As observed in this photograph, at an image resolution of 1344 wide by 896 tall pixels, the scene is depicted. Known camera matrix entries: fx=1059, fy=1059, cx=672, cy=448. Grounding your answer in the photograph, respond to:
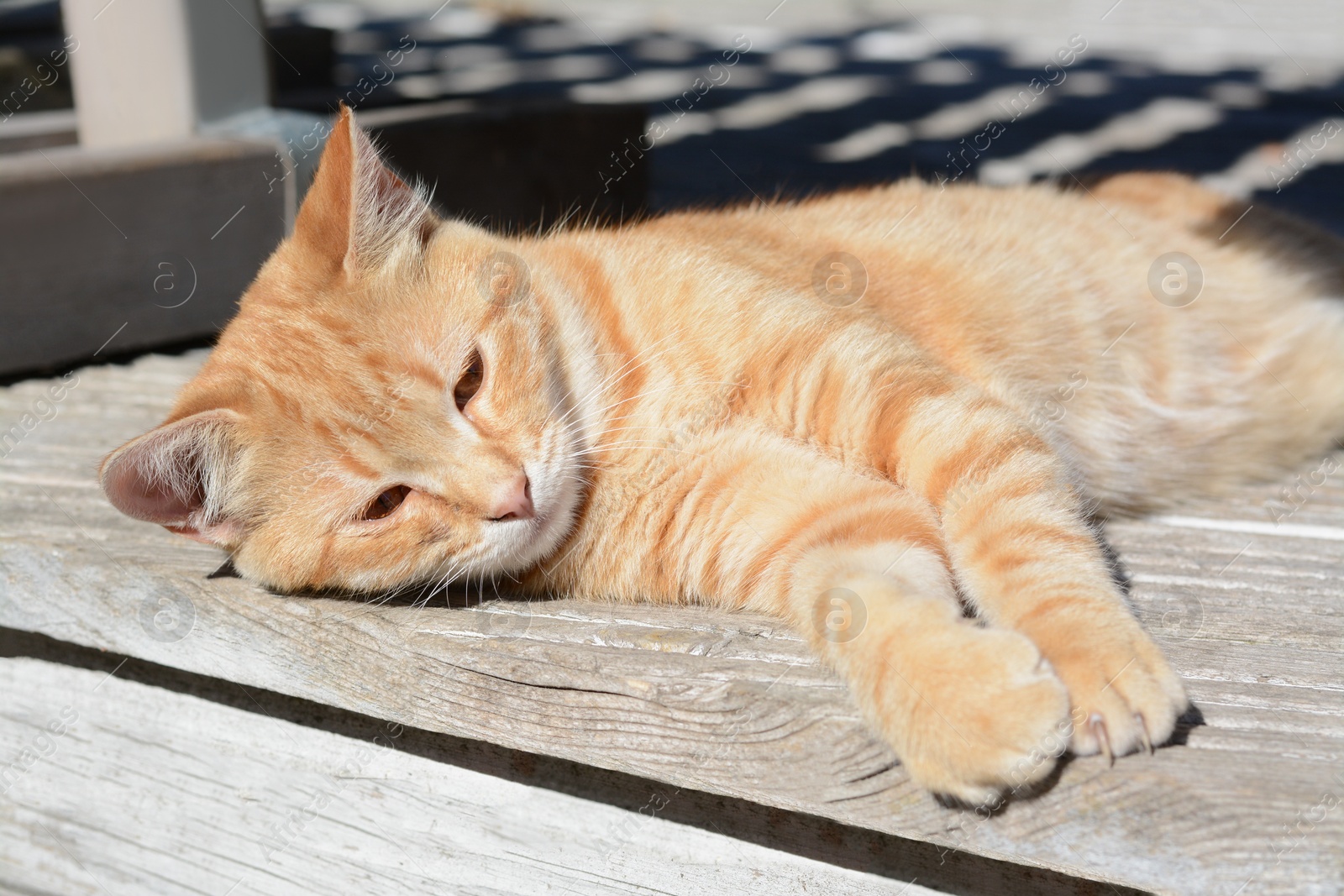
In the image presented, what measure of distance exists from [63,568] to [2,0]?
356 inches

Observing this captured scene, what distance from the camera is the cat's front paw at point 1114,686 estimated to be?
132 centimetres

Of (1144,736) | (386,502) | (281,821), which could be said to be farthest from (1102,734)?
(281,821)

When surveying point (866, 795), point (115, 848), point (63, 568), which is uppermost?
point (866, 795)

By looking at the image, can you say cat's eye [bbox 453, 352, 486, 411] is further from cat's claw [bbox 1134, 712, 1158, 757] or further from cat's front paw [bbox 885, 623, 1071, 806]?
cat's claw [bbox 1134, 712, 1158, 757]

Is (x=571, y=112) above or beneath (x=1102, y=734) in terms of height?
above

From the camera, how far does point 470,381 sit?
192cm

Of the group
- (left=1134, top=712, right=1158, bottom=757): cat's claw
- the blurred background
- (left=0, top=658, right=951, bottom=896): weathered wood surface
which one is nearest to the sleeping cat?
(left=1134, top=712, right=1158, bottom=757): cat's claw

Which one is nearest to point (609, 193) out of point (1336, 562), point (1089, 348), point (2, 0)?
point (1089, 348)

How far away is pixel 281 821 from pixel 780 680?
3.37 feet

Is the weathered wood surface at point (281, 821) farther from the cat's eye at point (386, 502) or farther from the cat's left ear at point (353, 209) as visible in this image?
the cat's left ear at point (353, 209)

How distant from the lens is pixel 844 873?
1555 millimetres

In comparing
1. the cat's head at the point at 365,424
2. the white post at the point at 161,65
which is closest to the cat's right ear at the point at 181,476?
the cat's head at the point at 365,424

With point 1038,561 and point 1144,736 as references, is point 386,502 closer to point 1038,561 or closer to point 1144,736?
point 1038,561

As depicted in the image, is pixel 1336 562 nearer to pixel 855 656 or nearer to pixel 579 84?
pixel 855 656
